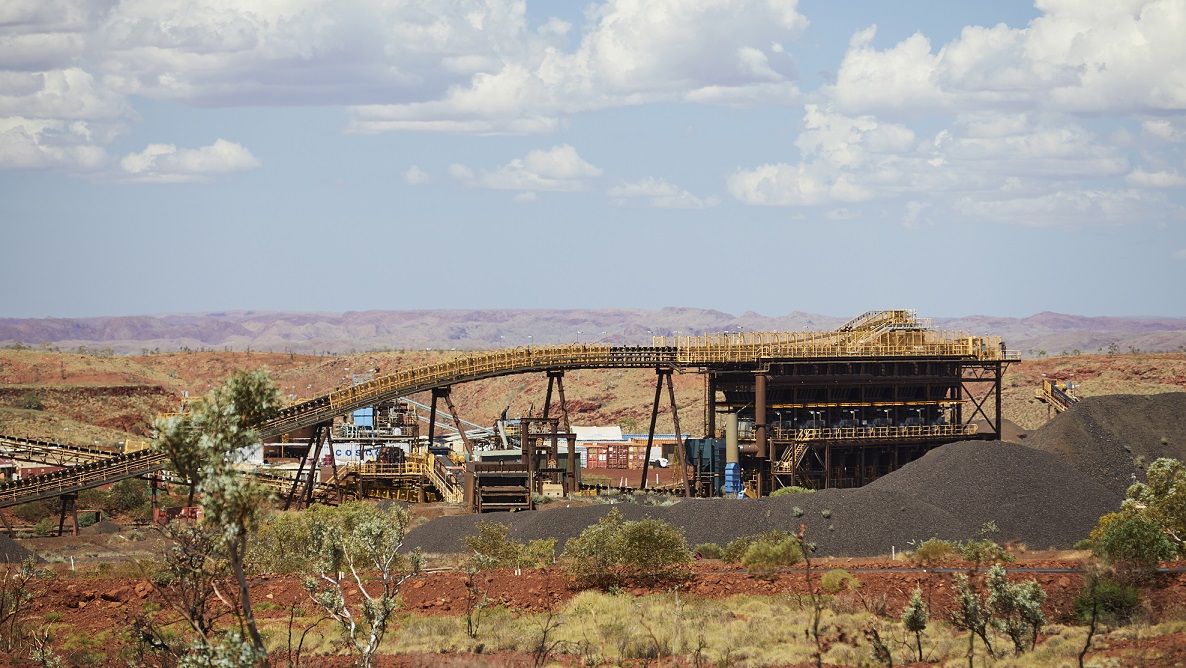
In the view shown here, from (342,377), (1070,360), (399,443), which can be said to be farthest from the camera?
(342,377)

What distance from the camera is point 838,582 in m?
30.2

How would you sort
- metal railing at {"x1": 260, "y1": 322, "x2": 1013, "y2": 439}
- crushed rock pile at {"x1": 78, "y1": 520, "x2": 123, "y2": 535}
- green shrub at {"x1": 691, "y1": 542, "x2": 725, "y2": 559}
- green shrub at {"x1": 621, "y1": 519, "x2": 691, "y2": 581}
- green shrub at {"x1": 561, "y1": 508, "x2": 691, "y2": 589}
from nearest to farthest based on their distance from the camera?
green shrub at {"x1": 561, "y1": 508, "x2": 691, "y2": 589}, green shrub at {"x1": 621, "y1": 519, "x2": 691, "y2": 581}, green shrub at {"x1": 691, "y1": 542, "x2": 725, "y2": 559}, crushed rock pile at {"x1": 78, "y1": 520, "x2": 123, "y2": 535}, metal railing at {"x1": 260, "y1": 322, "x2": 1013, "y2": 439}

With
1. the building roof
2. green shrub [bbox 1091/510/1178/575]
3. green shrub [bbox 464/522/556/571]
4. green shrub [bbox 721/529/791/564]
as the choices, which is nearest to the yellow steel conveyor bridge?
green shrub [bbox 721/529/791/564]

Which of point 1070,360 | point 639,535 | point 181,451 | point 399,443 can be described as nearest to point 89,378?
point 399,443

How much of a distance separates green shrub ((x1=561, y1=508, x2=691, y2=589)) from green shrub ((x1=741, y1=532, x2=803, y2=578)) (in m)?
1.61

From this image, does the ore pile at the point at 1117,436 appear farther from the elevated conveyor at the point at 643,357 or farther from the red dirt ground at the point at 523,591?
the red dirt ground at the point at 523,591

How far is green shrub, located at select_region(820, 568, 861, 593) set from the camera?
98.4 ft

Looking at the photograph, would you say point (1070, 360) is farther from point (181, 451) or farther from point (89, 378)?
point (181, 451)

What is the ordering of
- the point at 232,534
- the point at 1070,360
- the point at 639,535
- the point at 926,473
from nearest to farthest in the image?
the point at 232,534 → the point at 639,535 → the point at 926,473 → the point at 1070,360

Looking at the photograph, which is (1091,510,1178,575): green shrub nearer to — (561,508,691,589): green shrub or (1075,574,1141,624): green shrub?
(1075,574,1141,624): green shrub

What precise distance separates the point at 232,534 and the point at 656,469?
57675mm

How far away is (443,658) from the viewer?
2464cm

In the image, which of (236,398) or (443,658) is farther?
(443,658)

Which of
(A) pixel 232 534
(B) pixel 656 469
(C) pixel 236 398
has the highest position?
(C) pixel 236 398
